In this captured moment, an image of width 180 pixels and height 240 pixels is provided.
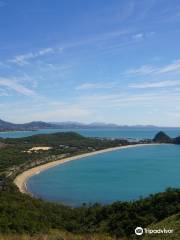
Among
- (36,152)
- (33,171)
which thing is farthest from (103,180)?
(36,152)

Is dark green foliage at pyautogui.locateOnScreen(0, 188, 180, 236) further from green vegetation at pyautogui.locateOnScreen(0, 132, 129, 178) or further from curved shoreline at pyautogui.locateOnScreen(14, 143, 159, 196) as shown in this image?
green vegetation at pyautogui.locateOnScreen(0, 132, 129, 178)

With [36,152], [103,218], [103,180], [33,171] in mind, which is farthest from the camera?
[36,152]

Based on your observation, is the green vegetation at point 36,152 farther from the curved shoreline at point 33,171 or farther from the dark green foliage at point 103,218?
the dark green foliage at point 103,218

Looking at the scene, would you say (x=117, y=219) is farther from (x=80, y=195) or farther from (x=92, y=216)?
(x=80, y=195)

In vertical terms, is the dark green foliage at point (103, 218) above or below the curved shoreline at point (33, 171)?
above

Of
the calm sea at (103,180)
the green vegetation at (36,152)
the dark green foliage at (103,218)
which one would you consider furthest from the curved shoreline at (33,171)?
the dark green foliage at (103,218)

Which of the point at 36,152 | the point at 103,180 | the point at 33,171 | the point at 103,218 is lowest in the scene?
the point at 103,180

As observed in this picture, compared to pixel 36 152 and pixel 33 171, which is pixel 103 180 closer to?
pixel 33 171

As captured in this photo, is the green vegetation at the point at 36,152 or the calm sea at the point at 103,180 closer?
the calm sea at the point at 103,180

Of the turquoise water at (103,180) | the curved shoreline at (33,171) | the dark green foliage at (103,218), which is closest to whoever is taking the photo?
the dark green foliage at (103,218)

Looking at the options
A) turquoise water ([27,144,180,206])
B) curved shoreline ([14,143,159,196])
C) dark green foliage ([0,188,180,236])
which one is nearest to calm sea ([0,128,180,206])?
turquoise water ([27,144,180,206])
